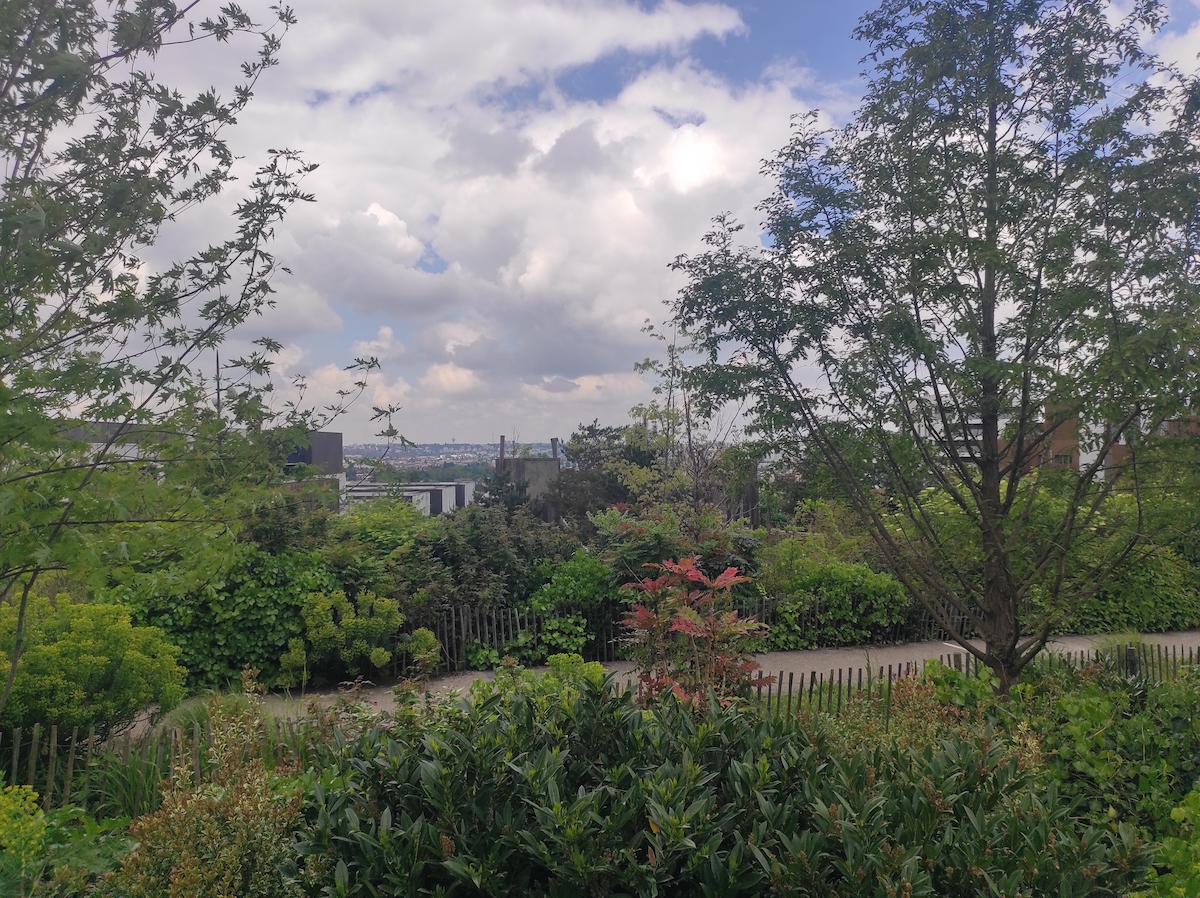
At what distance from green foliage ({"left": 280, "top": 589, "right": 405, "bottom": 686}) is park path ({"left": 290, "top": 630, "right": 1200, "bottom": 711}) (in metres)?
0.46

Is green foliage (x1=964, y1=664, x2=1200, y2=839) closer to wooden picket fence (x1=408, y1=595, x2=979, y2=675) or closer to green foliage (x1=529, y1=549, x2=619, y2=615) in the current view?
wooden picket fence (x1=408, y1=595, x2=979, y2=675)

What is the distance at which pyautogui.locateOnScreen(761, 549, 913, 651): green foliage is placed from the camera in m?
10.5

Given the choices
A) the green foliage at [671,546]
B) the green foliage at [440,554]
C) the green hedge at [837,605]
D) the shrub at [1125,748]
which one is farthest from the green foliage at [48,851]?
the green hedge at [837,605]

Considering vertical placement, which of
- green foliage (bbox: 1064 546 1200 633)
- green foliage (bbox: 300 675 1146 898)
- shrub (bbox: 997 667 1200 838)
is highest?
green foliage (bbox: 300 675 1146 898)

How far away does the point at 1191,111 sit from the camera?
500cm

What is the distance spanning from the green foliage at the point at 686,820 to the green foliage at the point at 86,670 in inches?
129

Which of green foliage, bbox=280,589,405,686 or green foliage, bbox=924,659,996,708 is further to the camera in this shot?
green foliage, bbox=280,589,405,686

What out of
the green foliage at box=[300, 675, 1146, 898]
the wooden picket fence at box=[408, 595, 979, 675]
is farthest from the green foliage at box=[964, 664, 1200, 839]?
the wooden picket fence at box=[408, 595, 979, 675]

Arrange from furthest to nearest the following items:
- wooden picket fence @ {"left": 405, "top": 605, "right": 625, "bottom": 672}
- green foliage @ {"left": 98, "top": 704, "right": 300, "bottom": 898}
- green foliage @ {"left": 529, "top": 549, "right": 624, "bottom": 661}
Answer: green foliage @ {"left": 529, "top": 549, "right": 624, "bottom": 661}
wooden picket fence @ {"left": 405, "top": 605, "right": 625, "bottom": 672}
green foliage @ {"left": 98, "top": 704, "right": 300, "bottom": 898}

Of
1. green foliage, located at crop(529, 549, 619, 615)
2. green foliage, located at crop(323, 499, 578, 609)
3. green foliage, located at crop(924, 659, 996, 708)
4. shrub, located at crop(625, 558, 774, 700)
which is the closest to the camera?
green foliage, located at crop(924, 659, 996, 708)

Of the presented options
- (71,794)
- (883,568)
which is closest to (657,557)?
(883,568)

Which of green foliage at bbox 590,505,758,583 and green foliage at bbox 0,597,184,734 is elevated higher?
green foliage at bbox 590,505,758,583

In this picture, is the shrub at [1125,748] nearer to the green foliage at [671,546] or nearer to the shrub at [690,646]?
the shrub at [690,646]

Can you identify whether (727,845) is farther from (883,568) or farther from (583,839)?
(883,568)
